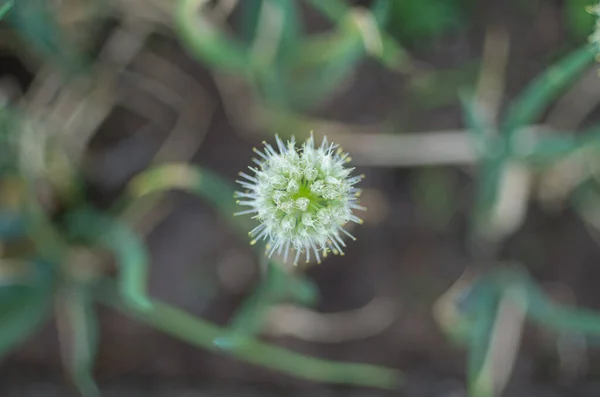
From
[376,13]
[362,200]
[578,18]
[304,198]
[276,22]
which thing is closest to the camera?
[304,198]

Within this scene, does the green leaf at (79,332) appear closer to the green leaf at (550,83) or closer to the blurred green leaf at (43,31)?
the blurred green leaf at (43,31)

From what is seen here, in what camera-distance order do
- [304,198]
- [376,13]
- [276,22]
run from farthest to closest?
1. [276,22]
2. [376,13]
3. [304,198]

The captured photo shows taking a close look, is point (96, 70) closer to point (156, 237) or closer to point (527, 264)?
point (156, 237)


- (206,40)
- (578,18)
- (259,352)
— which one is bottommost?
(259,352)

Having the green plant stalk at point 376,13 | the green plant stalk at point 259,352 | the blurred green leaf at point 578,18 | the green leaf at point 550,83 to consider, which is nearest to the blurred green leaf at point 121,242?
the green plant stalk at point 259,352

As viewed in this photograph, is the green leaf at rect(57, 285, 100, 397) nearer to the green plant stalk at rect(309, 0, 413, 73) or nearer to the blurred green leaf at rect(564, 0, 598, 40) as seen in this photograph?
the green plant stalk at rect(309, 0, 413, 73)

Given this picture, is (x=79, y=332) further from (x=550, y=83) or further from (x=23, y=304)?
(x=550, y=83)

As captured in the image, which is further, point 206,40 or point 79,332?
point 79,332

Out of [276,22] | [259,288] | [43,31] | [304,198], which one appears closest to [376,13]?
[276,22]
